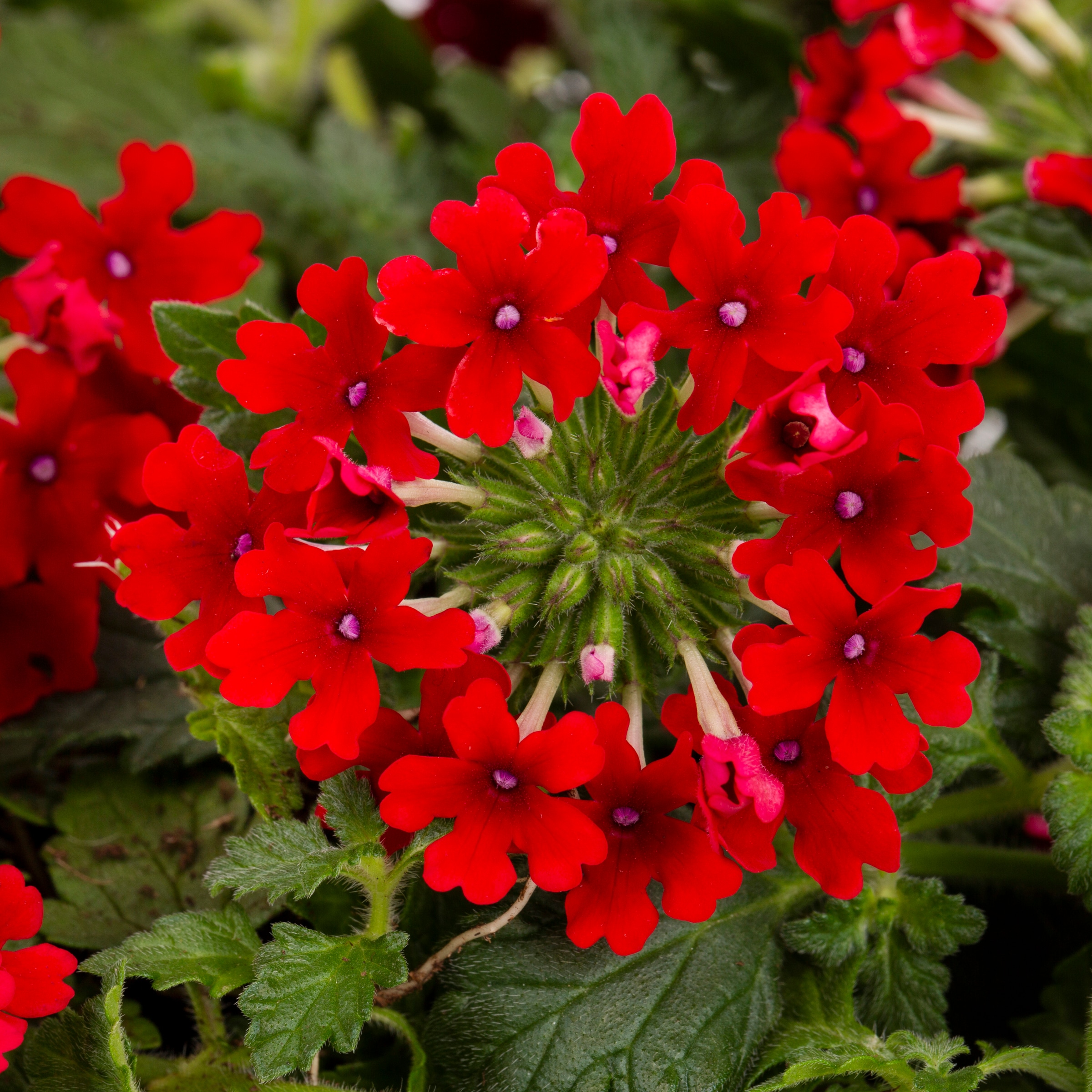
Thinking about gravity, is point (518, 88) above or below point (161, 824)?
above

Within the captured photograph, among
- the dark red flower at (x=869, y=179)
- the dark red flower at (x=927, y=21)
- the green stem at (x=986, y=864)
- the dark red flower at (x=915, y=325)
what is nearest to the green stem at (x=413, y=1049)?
the green stem at (x=986, y=864)

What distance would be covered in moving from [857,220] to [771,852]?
482 millimetres

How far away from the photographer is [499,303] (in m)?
0.80

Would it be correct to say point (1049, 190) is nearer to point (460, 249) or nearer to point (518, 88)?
point (460, 249)

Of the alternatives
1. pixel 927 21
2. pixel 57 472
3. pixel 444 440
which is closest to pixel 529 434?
pixel 444 440

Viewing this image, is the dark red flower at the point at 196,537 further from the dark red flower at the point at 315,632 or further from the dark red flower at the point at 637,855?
the dark red flower at the point at 637,855

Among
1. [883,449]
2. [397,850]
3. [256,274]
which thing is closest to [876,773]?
[883,449]

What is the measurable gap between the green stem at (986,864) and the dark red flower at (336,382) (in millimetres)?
669

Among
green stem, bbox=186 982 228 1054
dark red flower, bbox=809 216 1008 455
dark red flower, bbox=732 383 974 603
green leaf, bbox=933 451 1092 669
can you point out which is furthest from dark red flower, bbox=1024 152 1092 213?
green stem, bbox=186 982 228 1054

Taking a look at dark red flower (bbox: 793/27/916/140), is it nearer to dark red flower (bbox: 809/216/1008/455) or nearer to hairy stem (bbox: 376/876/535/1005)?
dark red flower (bbox: 809/216/1008/455)

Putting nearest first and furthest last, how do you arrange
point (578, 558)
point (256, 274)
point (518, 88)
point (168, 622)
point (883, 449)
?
1. point (883, 449)
2. point (578, 558)
3. point (168, 622)
4. point (256, 274)
5. point (518, 88)

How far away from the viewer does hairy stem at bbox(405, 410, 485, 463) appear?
2.91ft

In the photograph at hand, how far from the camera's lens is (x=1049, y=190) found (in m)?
1.30

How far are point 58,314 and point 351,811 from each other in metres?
0.64
